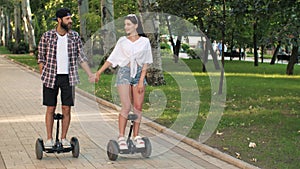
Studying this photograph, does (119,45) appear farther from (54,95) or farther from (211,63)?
(211,63)

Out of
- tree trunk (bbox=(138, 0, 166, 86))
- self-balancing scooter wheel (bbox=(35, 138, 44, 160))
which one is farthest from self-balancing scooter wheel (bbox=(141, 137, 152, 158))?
tree trunk (bbox=(138, 0, 166, 86))

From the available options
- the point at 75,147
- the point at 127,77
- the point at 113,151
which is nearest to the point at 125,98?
the point at 127,77

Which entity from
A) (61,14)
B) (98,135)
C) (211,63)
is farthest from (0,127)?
(211,63)

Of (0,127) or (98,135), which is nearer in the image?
(98,135)

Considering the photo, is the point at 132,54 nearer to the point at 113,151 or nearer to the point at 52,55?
the point at 52,55

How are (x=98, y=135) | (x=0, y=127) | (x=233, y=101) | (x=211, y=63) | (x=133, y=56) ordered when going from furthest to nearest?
1. (x=211, y=63)
2. (x=233, y=101)
3. (x=0, y=127)
4. (x=98, y=135)
5. (x=133, y=56)

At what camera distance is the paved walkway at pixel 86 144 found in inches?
286

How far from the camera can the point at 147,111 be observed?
1180 centimetres

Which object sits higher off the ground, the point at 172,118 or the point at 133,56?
the point at 133,56

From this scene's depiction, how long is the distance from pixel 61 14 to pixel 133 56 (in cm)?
114

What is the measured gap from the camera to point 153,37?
16750 mm

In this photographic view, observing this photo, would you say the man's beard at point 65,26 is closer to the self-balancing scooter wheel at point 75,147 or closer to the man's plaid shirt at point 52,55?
the man's plaid shirt at point 52,55

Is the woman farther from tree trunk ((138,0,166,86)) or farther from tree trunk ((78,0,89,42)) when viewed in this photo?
tree trunk ((78,0,89,42))

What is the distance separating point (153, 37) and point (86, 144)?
8528 millimetres
